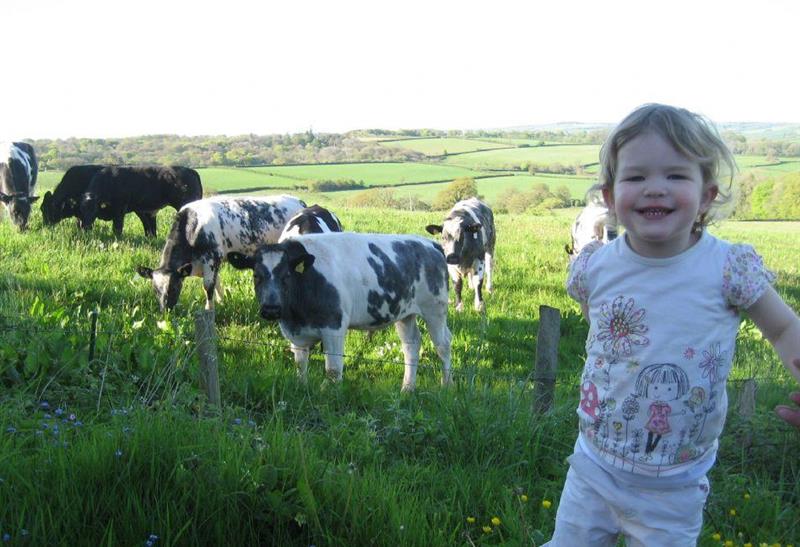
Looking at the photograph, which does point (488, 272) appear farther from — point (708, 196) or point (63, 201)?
point (708, 196)

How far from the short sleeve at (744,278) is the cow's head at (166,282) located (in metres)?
8.89

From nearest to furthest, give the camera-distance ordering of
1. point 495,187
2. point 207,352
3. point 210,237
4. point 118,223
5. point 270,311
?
point 207,352, point 270,311, point 210,237, point 118,223, point 495,187

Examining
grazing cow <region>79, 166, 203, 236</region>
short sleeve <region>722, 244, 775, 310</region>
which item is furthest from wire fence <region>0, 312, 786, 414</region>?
grazing cow <region>79, 166, 203, 236</region>

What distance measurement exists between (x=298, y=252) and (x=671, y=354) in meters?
5.06

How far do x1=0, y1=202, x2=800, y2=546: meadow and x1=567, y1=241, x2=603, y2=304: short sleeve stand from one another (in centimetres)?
95

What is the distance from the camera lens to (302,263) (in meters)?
7.14

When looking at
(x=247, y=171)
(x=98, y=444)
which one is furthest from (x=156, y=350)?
(x=247, y=171)

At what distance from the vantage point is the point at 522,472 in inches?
180

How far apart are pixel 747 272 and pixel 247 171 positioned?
43.9 meters

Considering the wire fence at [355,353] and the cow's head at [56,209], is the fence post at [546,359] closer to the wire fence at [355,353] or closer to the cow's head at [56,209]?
the wire fence at [355,353]

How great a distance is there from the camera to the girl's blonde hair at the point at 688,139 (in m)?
2.57

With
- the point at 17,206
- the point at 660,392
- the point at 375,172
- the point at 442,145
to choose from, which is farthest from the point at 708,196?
the point at 442,145

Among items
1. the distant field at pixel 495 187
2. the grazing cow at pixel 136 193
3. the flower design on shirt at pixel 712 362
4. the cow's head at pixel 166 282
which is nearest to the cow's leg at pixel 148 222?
the grazing cow at pixel 136 193

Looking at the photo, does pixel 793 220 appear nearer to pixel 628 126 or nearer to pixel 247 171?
pixel 247 171
